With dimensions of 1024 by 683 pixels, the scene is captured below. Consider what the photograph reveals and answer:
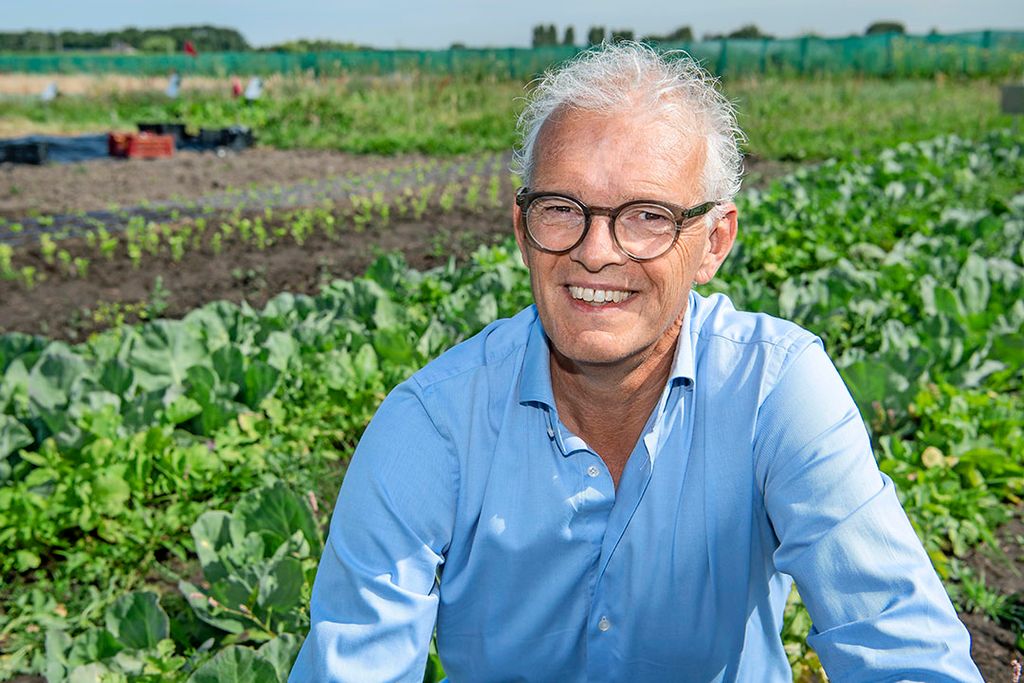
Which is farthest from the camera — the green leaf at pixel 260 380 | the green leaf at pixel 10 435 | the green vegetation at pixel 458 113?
the green vegetation at pixel 458 113

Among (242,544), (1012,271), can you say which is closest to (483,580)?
(242,544)

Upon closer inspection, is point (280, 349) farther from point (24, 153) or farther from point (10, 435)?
point (24, 153)

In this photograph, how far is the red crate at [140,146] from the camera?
48.6 feet

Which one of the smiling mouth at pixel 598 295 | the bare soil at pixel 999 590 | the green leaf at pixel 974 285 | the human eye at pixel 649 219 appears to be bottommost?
the bare soil at pixel 999 590

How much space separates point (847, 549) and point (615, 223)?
0.62 meters

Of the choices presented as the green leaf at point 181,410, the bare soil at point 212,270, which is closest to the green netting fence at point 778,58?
the bare soil at point 212,270

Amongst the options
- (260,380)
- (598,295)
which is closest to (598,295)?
(598,295)

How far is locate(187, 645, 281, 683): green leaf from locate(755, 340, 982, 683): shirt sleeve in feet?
3.45

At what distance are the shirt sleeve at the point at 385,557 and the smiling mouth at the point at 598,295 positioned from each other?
0.32m

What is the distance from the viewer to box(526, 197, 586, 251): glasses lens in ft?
5.16

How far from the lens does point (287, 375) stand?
4.14 metres

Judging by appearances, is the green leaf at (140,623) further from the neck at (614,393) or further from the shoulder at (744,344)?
the shoulder at (744,344)

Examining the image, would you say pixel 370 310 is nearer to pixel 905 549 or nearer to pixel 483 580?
pixel 483 580

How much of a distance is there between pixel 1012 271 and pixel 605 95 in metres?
4.18
